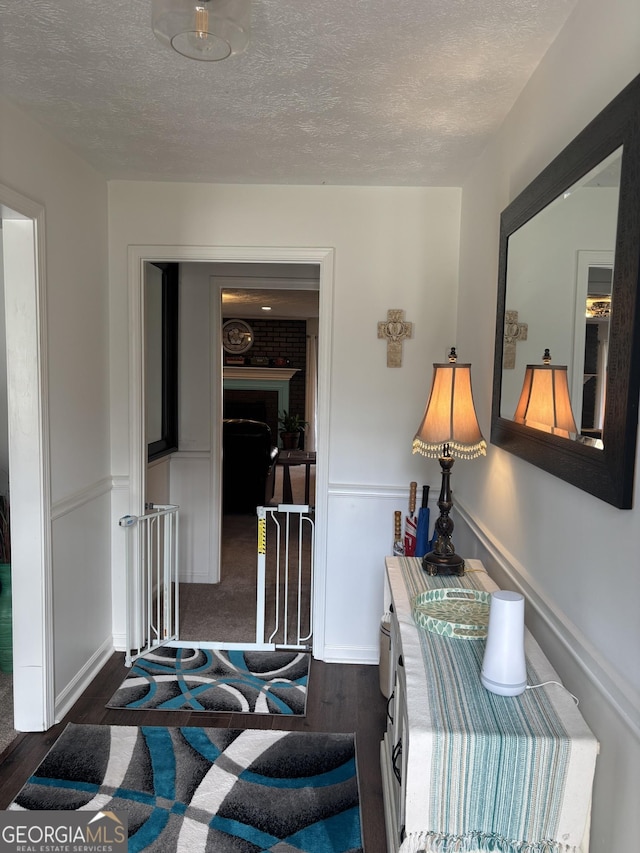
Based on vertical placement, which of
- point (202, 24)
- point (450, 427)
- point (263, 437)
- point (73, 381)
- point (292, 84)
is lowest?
point (263, 437)

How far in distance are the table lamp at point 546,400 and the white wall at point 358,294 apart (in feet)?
4.15

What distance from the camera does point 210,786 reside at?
82.6 inches

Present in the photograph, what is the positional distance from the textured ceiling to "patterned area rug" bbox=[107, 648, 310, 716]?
247cm

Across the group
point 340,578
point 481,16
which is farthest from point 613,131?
point 340,578

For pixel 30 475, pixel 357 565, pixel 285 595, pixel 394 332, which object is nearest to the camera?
pixel 30 475

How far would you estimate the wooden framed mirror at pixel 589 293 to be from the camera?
44.1 inches

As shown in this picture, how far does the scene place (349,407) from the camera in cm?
302

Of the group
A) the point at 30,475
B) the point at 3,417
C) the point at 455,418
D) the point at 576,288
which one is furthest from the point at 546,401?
the point at 3,417

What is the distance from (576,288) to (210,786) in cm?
205

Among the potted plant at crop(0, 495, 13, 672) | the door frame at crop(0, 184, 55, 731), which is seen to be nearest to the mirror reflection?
the door frame at crop(0, 184, 55, 731)

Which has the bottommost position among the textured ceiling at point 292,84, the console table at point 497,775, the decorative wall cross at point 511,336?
the console table at point 497,775

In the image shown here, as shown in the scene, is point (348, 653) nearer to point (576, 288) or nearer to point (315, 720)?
point (315, 720)

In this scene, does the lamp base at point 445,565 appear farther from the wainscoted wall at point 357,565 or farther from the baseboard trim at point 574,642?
the wainscoted wall at point 357,565

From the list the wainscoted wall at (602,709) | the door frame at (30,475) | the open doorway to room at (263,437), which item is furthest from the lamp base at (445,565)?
the door frame at (30,475)
